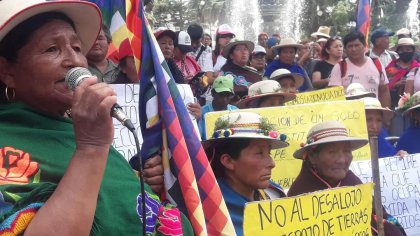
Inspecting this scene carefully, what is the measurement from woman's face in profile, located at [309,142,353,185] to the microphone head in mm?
2879

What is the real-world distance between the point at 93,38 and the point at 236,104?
420 cm

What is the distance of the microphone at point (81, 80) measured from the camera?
176cm

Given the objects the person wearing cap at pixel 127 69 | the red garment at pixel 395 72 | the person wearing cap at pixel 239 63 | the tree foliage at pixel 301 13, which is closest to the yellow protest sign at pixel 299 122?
the person wearing cap at pixel 127 69

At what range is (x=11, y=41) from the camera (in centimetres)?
201

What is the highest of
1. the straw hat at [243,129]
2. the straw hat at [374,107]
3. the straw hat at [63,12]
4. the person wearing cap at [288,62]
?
the straw hat at [63,12]

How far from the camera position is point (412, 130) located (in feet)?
21.4

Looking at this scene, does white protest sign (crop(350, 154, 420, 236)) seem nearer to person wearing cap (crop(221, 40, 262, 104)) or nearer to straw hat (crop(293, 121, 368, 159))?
straw hat (crop(293, 121, 368, 159))

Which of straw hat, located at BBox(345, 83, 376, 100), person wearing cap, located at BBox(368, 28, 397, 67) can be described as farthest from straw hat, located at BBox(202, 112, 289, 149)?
person wearing cap, located at BBox(368, 28, 397, 67)

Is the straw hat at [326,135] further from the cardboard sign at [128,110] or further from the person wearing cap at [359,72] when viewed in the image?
the person wearing cap at [359,72]

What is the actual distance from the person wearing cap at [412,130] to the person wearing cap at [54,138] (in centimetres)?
465

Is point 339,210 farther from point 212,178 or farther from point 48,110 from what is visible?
point 48,110

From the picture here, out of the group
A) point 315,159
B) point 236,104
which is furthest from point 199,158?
point 236,104

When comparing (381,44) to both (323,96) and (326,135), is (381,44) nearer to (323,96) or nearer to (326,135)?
(323,96)

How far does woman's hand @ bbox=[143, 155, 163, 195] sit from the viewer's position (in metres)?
2.65
